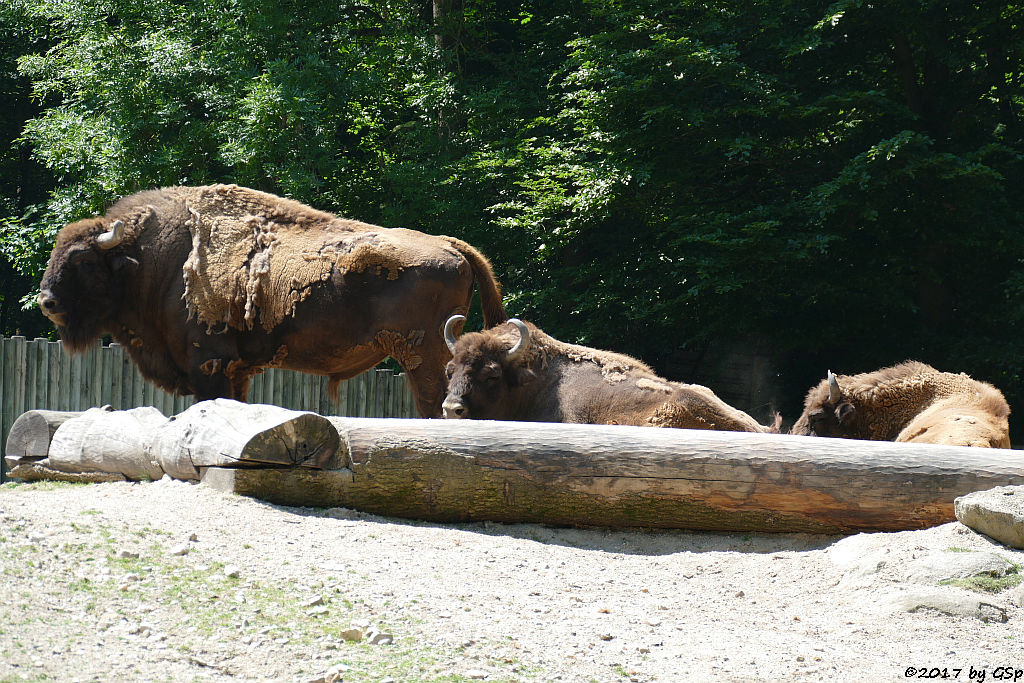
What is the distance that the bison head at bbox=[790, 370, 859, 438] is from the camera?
815 cm

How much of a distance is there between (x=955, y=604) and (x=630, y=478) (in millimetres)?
1752

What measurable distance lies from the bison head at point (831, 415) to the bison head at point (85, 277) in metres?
6.36

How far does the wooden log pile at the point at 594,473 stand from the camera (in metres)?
5.25

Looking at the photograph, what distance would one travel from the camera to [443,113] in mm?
15992

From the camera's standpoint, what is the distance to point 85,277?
898 cm

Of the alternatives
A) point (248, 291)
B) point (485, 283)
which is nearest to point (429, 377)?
point (485, 283)

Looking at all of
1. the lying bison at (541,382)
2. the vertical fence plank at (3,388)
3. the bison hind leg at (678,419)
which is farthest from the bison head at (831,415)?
the vertical fence plank at (3,388)

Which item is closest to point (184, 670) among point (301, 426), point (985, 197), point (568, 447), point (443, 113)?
point (301, 426)

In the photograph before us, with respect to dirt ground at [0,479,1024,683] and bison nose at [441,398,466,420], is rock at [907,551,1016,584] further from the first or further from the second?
bison nose at [441,398,466,420]

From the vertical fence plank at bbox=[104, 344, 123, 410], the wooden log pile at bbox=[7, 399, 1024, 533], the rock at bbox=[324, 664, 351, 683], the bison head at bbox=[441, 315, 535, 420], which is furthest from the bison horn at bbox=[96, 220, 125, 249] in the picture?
the rock at bbox=[324, 664, 351, 683]

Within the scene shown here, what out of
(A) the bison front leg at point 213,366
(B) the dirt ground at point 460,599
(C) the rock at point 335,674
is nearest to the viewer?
(C) the rock at point 335,674

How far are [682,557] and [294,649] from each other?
2.38m

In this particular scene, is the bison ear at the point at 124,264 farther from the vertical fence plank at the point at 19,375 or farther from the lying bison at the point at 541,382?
the lying bison at the point at 541,382

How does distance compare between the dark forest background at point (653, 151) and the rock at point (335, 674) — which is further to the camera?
the dark forest background at point (653, 151)
